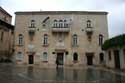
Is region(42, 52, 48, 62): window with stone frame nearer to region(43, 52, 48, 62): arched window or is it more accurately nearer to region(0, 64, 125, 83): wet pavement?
region(43, 52, 48, 62): arched window

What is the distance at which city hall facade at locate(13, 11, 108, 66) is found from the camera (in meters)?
39.1

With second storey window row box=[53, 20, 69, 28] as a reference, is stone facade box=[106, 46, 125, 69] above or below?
below

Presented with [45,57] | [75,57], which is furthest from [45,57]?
[75,57]

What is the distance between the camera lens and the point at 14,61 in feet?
131

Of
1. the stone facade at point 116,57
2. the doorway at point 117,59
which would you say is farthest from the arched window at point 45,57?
the doorway at point 117,59

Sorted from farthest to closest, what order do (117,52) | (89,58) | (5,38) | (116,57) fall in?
(5,38), (89,58), (116,57), (117,52)

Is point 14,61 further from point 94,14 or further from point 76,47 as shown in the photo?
point 94,14

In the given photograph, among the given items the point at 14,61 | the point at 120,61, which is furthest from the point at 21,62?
the point at 120,61

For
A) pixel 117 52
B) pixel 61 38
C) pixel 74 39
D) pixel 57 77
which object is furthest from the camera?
pixel 74 39

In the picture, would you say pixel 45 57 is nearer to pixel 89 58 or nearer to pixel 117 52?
pixel 89 58

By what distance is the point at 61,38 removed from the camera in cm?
3981

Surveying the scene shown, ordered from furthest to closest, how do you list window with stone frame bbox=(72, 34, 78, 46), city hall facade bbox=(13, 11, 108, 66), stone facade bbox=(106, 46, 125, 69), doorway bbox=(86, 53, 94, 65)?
window with stone frame bbox=(72, 34, 78, 46), city hall facade bbox=(13, 11, 108, 66), doorway bbox=(86, 53, 94, 65), stone facade bbox=(106, 46, 125, 69)

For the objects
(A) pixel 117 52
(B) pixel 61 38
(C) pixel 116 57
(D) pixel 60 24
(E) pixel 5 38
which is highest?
(D) pixel 60 24

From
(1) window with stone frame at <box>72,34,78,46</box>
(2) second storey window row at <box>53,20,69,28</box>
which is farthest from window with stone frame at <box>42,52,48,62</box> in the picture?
(1) window with stone frame at <box>72,34,78,46</box>
